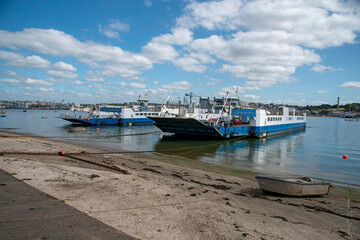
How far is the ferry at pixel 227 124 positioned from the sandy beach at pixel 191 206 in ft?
60.7

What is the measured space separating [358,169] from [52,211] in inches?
802

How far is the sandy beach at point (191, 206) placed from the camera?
5793 mm

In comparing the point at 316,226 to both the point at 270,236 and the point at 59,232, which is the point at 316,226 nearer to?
the point at 270,236

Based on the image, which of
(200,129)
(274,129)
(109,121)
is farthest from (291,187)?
(109,121)

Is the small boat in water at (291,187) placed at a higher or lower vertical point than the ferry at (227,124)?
lower

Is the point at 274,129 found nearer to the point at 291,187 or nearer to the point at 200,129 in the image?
the point at 200,129

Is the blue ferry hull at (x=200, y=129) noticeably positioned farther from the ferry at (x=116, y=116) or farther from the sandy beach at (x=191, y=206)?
the ferry at (x=116, y=116)

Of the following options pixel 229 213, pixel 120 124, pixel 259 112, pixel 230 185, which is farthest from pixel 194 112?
pixel 229 213

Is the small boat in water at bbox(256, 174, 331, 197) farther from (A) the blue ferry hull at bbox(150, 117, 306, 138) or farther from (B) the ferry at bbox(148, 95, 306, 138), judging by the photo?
(A) the blue ferry hull at bbox(150, 117, 306, 138)

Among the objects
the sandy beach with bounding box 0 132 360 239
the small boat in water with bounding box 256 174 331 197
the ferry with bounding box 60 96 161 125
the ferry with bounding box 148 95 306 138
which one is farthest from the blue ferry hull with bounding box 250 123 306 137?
the ferry with bounding box 60 96 161 125

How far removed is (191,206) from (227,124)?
27.4m

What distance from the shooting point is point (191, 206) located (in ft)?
24.0

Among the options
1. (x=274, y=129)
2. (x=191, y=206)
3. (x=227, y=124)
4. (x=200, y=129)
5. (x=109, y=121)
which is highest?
(x=227, y=124)

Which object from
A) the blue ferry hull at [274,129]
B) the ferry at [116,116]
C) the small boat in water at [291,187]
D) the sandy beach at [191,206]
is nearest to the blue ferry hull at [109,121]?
the ferry at [116,116]
